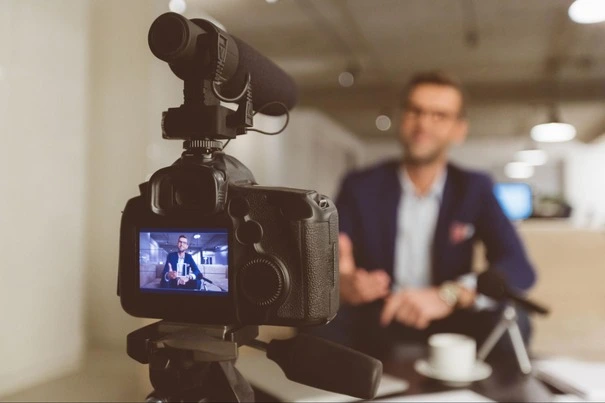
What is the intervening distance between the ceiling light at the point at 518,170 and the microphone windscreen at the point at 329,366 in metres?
10.2

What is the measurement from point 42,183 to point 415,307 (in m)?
0.75

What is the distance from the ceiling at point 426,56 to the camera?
3.31 m

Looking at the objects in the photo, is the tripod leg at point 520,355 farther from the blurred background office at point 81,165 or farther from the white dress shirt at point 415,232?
the white dress shirt at point 415,232

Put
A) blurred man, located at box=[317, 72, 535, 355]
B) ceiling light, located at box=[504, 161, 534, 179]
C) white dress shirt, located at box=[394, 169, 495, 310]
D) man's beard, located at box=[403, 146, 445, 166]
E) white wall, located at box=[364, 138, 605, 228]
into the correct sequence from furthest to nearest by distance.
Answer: ceiling light, located at box=[504, 161, 534, 179], white wall, located at box=[364, 138, 605, 228], man's beard, located at box=[403, 146, 445, 166], white dress shirt, located at box=[394, 169, 495, 310], blurred man, located at box=[317, 72, 535, 355]

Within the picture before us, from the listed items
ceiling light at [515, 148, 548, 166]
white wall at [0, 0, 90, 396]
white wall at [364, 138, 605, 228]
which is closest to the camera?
white wall at [0, 0, 90, 396]

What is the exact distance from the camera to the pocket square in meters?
1.56

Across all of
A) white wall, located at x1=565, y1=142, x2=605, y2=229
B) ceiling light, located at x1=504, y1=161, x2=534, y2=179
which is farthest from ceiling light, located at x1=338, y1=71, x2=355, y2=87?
ceiling light, located at x1=504, y1=161, x2=534, y2=179

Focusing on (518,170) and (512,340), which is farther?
(518,170)

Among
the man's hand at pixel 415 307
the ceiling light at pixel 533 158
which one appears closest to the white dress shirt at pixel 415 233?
the man's hand at pixel 415 307

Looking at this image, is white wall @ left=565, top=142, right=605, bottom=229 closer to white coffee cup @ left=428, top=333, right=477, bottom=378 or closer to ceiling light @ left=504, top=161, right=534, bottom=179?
ceiling light @ left=504, top=161, right=534, bottom=179

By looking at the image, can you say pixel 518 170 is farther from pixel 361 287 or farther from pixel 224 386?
pixel 224 386

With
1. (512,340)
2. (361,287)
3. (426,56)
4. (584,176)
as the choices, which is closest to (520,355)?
(512,340)

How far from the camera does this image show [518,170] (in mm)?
10273

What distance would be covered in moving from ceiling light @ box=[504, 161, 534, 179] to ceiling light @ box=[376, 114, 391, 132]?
2693 mm
